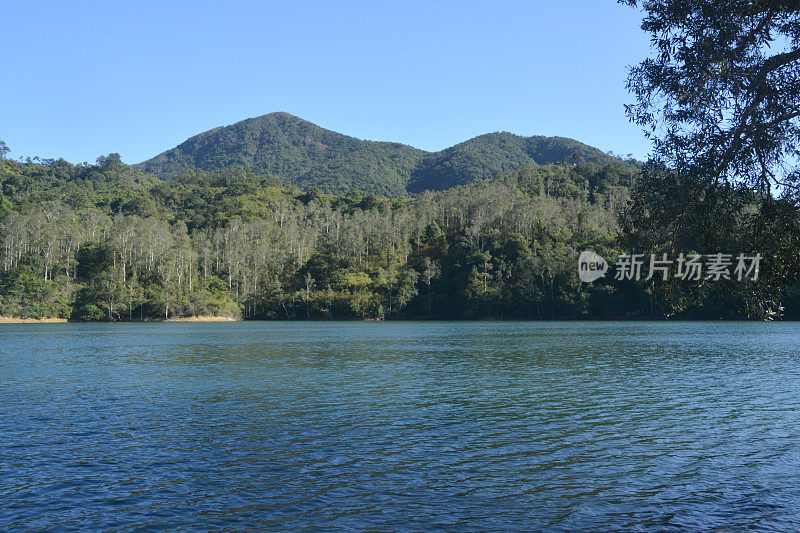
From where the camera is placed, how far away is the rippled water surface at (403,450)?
31.8 ft

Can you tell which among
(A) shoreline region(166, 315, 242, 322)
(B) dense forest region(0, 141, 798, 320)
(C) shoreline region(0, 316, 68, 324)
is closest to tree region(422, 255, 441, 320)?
(B) dense forest region(0, 141, 798, 320)

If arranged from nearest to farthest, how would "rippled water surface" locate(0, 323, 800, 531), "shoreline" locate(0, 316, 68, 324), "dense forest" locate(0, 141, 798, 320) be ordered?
"rippled water surface" locate(0, 323, 800, 531) → "shoreline" locate(0, 316, 68, 324) → "dense forest" locate(0, 141, 798, 320)

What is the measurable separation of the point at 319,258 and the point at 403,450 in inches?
4343

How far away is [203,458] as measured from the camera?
13.1m

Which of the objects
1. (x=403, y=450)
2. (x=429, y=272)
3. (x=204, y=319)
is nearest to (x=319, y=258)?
(x=429, y=272)

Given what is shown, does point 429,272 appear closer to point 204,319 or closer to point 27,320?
point 204,319

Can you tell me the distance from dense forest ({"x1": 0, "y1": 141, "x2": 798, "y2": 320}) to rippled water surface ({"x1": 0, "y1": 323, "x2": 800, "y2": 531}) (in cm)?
7118

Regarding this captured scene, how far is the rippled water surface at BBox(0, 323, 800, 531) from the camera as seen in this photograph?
31.8 ft

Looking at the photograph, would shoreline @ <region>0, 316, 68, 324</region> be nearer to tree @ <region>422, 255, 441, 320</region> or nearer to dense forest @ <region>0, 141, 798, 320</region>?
dense forest @ <region>0, 141, 798, 320</region>

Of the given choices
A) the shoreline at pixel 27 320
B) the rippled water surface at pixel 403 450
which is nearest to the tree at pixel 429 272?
the shoreline at pixel 27 320

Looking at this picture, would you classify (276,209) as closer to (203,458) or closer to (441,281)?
(441,281)

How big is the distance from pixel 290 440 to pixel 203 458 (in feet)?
7.39

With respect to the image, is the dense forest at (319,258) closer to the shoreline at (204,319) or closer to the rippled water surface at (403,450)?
the shoreline at (204,319)

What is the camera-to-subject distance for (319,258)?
123 meters
